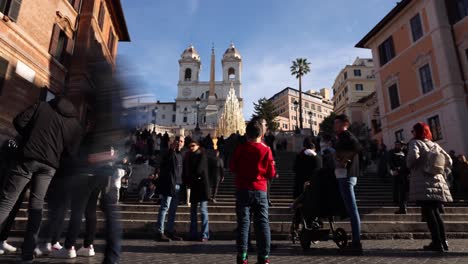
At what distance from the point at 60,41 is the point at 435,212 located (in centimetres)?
1982

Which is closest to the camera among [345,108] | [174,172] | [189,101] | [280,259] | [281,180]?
[280,259]

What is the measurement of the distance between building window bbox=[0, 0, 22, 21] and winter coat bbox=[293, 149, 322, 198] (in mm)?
14091

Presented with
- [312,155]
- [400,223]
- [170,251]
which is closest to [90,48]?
[170,251]

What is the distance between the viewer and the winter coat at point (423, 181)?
4.61m

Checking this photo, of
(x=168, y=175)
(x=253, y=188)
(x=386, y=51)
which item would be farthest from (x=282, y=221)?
(x=386, y=51)

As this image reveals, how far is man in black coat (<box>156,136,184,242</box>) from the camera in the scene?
5.84 metres

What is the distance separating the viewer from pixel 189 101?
314 ft

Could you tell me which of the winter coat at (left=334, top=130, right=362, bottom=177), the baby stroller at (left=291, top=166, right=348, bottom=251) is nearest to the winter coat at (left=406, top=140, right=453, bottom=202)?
the winter coat at (left=334, top=130, right=362, bottom=177)

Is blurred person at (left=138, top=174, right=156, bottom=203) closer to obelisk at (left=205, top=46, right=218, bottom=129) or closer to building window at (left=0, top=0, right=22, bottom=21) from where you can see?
building window at (left=0, top=0, right=22, bottom=21)

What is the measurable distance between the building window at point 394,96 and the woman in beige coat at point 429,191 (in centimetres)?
2115

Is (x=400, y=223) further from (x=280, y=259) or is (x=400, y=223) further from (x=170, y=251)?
(x=170, y=251)

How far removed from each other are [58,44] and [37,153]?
1697cm

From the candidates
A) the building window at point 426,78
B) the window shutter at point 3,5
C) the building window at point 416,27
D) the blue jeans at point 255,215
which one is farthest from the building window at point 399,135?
the window shutter at point 3,5

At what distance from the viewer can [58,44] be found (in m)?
17.0
